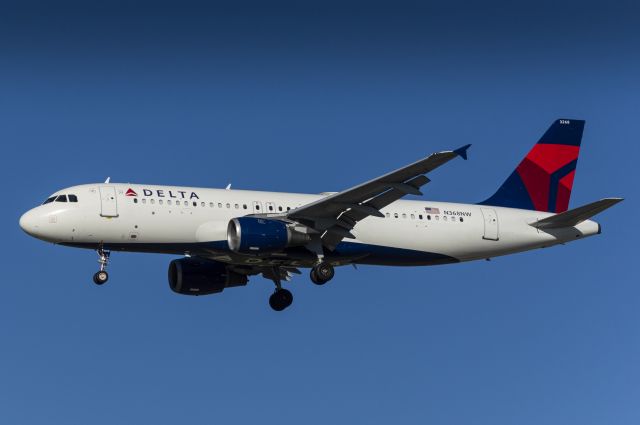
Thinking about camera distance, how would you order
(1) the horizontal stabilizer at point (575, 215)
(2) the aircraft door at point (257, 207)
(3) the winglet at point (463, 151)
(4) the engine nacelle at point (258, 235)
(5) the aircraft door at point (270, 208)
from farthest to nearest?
(5) the aircraft door at point (270, 208)
(2) the aircraft door at point (257, 207)
(1) the horizontal stabilizer at point (575, 215)
(4) the engine nacelle at point (258, 235)
(3) the winglet at point (463, 151)

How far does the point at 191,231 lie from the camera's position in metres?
45.0

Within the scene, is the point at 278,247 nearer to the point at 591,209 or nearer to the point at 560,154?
the point at 591,209

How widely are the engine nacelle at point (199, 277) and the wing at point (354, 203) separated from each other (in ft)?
17.7

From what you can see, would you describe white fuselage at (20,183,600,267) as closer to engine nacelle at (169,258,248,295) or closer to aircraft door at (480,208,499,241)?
aircraft door at (480,208,499,241)

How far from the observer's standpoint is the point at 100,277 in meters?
44.9

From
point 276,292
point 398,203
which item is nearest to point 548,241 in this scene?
point 398,203

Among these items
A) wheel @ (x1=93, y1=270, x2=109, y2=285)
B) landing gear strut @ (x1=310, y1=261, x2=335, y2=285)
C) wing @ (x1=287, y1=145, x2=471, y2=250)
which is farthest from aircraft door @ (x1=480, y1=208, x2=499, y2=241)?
wheel @ (x1=93, y1=270, x2=109, y2=285)

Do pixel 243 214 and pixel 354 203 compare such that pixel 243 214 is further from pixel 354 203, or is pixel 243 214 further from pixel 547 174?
pixel 547 174

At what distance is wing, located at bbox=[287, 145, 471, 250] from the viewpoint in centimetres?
4206

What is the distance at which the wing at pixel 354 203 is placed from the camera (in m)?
42.1

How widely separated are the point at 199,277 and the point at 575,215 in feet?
50.2

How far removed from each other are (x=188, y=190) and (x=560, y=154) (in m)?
17.6

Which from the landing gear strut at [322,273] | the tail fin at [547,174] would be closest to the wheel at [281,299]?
the landing gear strut at [322,273]

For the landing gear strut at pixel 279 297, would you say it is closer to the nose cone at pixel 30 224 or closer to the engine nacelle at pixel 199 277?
the engine nacelle at pixel 199 277
